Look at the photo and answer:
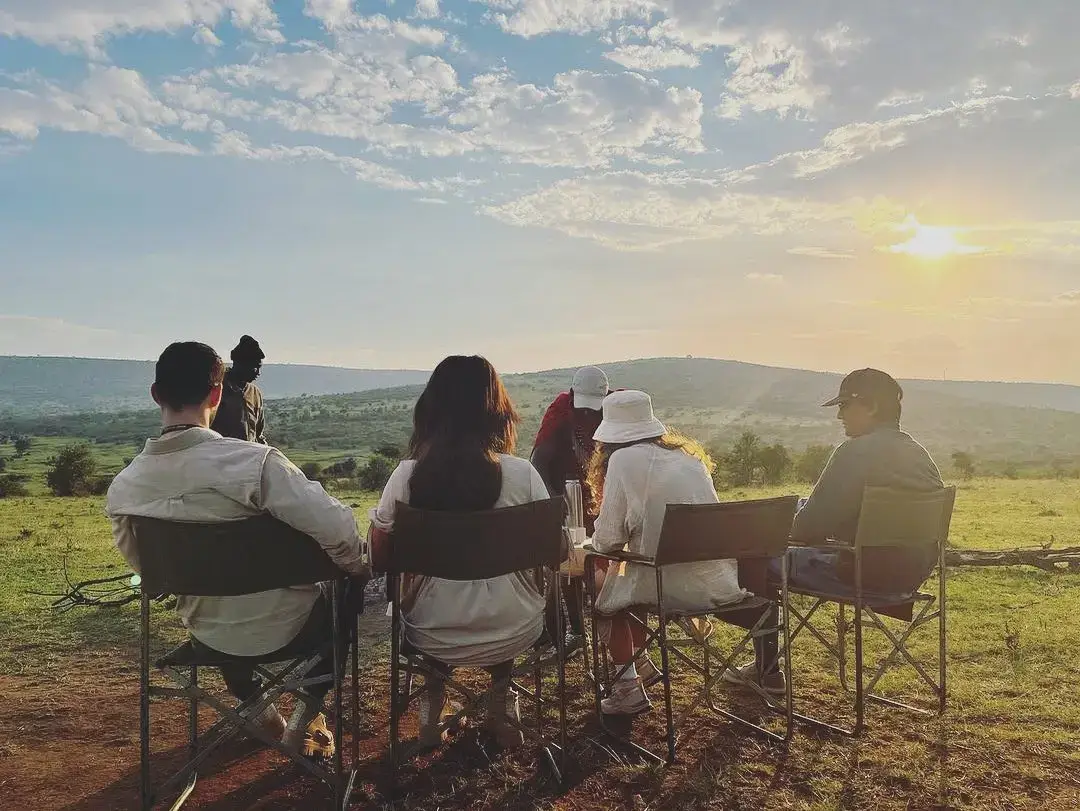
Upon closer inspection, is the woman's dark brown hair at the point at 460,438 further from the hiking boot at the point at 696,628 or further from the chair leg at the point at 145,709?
the hiking boot at the point at 696,628

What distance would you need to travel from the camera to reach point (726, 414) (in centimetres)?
10250

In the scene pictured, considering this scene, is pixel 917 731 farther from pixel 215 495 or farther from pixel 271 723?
pixel 215 495

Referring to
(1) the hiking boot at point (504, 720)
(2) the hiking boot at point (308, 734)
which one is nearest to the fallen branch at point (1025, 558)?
(1) the hiking boot at point (504, 720)

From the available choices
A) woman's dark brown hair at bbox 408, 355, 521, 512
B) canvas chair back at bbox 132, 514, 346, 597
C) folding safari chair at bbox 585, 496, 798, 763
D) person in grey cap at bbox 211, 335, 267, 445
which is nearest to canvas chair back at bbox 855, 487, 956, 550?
folding safari chair at bbox 585, 496, 798, 763

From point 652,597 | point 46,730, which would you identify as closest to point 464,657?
point 652,597

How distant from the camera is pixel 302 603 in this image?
11.2 ft

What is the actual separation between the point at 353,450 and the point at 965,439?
5959 cm

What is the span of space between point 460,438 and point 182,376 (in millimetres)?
1105

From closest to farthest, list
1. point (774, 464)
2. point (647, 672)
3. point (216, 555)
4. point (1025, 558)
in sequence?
point (216, 555)
point (647, 672)
point (1025, 558)
point (774, 464)

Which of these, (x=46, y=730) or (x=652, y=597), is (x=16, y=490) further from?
(x=652, y=597)

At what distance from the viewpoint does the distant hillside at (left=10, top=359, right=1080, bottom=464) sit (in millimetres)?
79312

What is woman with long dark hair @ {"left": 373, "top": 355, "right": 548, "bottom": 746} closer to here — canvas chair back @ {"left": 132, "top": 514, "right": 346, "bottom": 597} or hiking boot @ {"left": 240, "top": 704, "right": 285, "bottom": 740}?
canvas chair back @ {"left": 132, "top": 514, "right": 346, "bottom": 597}

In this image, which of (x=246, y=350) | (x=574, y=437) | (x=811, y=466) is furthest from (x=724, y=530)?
(x=811, y=466)

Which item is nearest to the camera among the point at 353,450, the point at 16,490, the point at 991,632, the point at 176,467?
the point at 176,467
